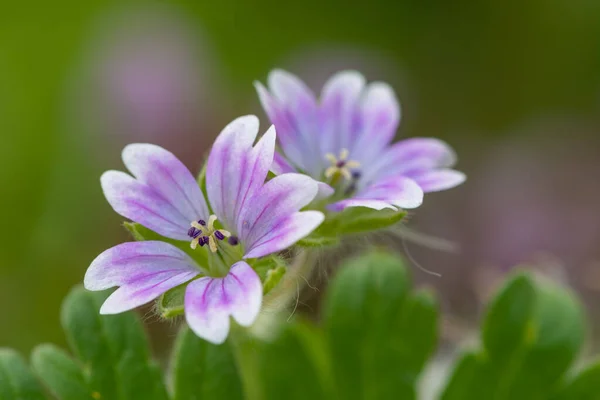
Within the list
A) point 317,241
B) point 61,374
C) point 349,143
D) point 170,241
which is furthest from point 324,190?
point 61,374

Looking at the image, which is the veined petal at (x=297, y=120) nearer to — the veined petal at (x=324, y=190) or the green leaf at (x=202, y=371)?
the veined petal at (x=324, y=190)

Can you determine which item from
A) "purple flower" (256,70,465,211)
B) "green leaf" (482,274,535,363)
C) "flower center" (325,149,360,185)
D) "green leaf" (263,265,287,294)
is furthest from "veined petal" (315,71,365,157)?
"green leaf" (263,265,287,294)

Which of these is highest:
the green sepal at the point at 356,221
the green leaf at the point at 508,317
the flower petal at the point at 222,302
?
the flower petal at the point at 222,302

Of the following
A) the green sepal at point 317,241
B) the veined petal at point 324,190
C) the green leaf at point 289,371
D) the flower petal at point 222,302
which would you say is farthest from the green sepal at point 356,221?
the green leaf at point 289,371

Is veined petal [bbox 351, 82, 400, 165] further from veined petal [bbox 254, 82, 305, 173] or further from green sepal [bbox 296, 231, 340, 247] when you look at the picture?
green sepal [bbox 296, 231, 340, 247]

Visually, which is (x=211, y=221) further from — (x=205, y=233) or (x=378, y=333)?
(x=378, y=333)

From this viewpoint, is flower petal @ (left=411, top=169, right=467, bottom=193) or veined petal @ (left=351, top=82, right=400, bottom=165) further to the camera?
veined petal @ (left=351, top=82, right=400, bottom=165)
